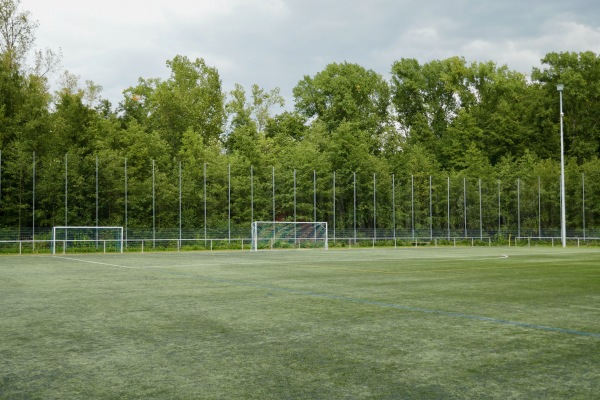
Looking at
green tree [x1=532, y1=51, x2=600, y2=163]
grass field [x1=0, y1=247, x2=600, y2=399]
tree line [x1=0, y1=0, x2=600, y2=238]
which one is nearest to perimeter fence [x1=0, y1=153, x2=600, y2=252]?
tree line [x1=0, y1=0, x2=600, y2=238]

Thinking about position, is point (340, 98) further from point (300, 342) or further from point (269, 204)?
point (300, 342)

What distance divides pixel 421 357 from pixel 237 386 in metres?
1.75

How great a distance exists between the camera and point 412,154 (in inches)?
2071

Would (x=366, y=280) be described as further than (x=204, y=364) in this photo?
Yes

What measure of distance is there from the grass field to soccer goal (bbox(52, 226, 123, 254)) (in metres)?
19.0

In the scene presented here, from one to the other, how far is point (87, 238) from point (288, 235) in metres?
11.5

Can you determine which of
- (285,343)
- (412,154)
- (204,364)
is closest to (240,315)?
(285,343)

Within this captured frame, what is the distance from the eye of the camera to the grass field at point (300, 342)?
4.24 metres

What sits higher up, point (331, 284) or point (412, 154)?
point (412, 154)

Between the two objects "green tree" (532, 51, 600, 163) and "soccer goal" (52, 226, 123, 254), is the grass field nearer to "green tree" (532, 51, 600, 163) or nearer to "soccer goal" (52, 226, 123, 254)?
"soccer goal" (52, 226, 123, 254)

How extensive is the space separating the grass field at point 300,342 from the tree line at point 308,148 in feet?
74.9

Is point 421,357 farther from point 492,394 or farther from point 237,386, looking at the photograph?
point 237,386

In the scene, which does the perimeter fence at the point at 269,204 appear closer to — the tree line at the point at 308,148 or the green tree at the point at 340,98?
the tree line at the point at 308,148

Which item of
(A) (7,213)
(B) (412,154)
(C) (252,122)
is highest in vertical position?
(C) (252,122)
